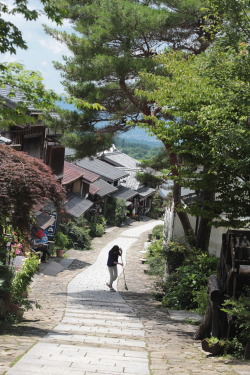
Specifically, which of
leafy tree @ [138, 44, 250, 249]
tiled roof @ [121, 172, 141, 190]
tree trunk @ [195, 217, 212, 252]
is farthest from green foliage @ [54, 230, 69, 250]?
tiled roof @ [121, 172, 141, 190]

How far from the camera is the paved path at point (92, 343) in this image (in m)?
7.26

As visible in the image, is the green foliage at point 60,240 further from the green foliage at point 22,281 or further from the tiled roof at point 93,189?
the green foliage at point 22,281

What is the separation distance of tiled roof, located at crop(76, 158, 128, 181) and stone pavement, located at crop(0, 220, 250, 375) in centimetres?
3409

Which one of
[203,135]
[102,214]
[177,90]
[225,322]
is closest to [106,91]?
[177,90]

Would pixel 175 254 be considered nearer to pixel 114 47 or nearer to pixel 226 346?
pixel 114 47

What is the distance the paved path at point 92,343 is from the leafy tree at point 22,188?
2.59m

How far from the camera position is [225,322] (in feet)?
34.4

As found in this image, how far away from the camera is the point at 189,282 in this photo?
17484 mm

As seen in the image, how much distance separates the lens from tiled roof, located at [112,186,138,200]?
59.0 metres

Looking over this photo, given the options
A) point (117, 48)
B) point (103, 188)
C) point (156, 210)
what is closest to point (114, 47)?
point (117, 48)

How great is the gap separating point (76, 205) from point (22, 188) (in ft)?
98.8

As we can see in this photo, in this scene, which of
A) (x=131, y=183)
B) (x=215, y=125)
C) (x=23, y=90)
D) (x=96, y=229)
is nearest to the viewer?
(x=23, y=90)

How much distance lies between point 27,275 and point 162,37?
39.1 feet

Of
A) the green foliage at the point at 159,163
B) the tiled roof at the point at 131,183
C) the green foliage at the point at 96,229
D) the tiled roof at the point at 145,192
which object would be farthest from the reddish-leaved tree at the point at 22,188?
the tiled roof at the point at 131,183
